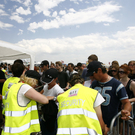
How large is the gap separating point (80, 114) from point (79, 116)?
0.03 m

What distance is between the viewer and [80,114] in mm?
1510

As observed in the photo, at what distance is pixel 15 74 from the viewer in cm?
235

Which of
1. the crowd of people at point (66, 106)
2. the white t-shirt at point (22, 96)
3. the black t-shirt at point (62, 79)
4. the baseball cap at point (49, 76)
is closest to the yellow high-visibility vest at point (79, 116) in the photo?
the crowd of people at point (66, 106)

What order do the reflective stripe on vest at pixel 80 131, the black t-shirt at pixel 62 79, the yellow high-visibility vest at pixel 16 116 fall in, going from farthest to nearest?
the black t-shirt at pixel 62 79, the yellow high-visibility vest at pixel 16 116, the reflective stripe on vest at pixel 80 131

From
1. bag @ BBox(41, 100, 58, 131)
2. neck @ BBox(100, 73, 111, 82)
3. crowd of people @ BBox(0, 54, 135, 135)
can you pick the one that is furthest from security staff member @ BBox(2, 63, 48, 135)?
neck @ BBox(100, 73, 111, 82)

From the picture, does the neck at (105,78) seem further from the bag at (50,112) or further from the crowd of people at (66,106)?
the bag at (50,112)

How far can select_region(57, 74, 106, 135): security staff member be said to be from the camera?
1495 mm

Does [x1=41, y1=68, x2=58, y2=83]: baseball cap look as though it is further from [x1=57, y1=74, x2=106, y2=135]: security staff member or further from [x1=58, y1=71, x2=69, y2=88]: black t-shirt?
[x1=58, y1=71, x2=69, y2=88]: black t-shirt

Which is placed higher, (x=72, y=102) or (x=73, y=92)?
(x=73, y=92)

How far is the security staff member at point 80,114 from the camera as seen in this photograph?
1.50 meters

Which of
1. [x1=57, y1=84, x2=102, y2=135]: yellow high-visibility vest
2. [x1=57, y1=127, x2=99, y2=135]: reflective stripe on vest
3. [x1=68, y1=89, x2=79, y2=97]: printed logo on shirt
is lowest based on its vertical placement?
[x1=57, y1=127, x2=99, y2=135]: reflective stripe on vest

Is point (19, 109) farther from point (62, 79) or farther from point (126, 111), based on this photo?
point (62, 79)

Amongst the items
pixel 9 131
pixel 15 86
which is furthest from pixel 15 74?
pixel 9 131

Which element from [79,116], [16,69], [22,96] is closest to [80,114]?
[79,116]
